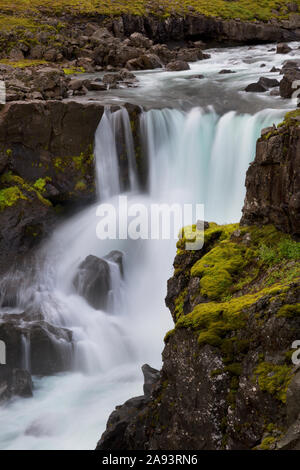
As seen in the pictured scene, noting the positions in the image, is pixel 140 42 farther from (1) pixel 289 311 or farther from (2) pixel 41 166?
(1) pixel 289 311

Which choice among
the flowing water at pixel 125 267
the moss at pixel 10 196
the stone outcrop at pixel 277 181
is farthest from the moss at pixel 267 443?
the moss at pixel 10 196

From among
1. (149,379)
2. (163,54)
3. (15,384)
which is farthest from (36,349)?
(163,54)

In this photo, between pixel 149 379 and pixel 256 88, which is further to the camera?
pixel 256 88

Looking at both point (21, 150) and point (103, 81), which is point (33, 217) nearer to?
point (21, 150)

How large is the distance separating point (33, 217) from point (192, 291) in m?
9.87

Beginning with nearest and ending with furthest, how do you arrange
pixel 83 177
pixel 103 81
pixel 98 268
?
pixel 98 268
pixel 83 177
pixel 103 81

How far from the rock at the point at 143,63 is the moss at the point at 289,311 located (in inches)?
1143

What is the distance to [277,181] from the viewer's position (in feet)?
25.9

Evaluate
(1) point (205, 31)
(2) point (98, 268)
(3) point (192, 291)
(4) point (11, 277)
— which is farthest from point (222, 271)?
(1) point (205, 31)

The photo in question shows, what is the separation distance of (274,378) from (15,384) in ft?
24.3

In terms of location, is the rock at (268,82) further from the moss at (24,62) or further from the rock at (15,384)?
the rock at (15,384)

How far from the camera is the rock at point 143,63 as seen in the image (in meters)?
31.8

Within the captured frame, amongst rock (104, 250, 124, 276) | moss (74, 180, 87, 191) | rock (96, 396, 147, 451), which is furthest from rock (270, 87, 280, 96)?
rock (96, 396, 147, 451)

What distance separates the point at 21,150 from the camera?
661 inches
